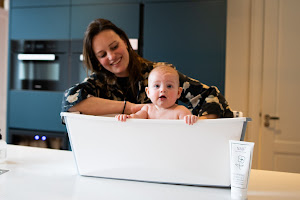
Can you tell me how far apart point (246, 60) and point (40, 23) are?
5.96 ft

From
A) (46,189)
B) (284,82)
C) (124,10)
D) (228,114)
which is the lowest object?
(46,189)

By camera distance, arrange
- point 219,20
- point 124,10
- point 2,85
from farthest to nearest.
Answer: point 2,85 → point 124,10 → point 219,20

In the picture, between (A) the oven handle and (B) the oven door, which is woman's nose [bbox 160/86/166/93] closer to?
(B) the oven door

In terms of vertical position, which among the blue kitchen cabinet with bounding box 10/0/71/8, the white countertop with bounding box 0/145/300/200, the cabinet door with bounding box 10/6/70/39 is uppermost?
the blue kitchen cabinet with bounding box 10/0/71/8

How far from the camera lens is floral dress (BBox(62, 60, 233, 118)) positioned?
3.54 ft

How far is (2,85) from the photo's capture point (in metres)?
2.93

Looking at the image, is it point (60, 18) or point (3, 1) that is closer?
point (60, 18)

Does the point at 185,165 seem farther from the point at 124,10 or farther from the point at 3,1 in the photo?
the point at 3,1

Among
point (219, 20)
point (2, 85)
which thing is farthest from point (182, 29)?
point (2, 85)

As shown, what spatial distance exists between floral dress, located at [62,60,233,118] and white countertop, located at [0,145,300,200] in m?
0.27

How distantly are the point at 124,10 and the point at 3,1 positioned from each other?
58.4 inches

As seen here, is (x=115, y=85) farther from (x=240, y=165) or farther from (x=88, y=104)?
(x=240, y=165)

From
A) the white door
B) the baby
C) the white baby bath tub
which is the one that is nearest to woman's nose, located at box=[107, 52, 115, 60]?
the baby

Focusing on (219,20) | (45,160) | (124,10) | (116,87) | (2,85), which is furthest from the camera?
(2,85)
